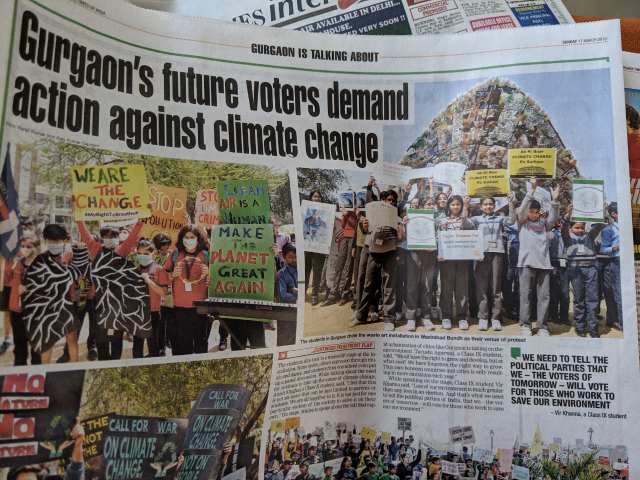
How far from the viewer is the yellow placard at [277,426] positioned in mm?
439

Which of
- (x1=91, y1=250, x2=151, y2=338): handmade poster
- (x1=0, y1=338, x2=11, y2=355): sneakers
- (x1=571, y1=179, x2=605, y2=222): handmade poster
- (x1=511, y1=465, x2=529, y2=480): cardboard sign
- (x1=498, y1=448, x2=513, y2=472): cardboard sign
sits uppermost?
(x1=571, y1=179, x2=605, y2=222): handmade poster

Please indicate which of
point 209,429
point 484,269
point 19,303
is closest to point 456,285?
point 484,269

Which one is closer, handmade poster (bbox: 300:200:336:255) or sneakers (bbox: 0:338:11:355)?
sneakers (bbox: 0:338:11:355)

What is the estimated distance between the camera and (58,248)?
0.37 m

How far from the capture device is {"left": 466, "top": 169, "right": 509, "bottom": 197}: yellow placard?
1.55 feet

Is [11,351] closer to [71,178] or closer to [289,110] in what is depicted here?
[71,178]

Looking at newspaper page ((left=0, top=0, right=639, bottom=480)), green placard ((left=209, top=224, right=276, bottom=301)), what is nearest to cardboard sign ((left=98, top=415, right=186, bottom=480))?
newspaper page ((left=0, top=0, right=639, bottom=480))

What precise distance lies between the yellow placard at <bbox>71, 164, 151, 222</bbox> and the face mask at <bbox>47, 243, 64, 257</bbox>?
2cm

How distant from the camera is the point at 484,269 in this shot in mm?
465

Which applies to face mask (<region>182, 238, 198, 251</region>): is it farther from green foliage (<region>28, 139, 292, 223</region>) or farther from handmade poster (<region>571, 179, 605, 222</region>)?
handmade poster (<region>571, 179, 605, 222</region>)

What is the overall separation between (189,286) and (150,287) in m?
0.03

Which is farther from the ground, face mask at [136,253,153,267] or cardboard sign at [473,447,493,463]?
face mask at [136,253,153,267]

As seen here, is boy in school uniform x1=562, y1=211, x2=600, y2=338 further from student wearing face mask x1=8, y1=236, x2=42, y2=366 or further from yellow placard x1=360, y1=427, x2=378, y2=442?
student wearing face mask x1=8, y1=236, x2=42, y2=366

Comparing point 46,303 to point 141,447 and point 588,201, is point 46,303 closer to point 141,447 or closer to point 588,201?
point 141,447
